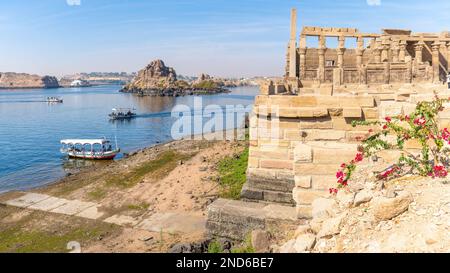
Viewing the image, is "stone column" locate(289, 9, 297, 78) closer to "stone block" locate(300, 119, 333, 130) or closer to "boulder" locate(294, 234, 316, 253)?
"stone block" locate(300, 119, 333, 130)

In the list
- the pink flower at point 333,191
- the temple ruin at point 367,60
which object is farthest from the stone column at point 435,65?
the pink flower at point 333,191

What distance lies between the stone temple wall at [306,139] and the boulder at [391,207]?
83.9 inches

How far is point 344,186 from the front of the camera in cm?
652

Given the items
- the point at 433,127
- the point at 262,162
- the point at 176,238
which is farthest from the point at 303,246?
the point at 176,238

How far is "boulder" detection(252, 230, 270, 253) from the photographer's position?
6.47 metres

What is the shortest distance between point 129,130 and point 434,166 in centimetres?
5329

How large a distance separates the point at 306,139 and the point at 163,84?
166 meters

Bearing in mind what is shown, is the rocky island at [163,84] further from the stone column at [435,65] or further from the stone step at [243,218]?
the stone step at [243,218]

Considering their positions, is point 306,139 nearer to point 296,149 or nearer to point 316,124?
point 316,124

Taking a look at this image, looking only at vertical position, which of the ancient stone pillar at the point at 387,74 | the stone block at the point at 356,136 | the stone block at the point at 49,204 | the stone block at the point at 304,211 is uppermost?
the ancient stone pillar at the point at 387,74

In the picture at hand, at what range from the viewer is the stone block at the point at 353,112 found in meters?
8.43

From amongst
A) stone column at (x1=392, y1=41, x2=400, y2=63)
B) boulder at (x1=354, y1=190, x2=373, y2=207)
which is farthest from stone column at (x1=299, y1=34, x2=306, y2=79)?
boulder at (x1=354, y1=190, x2=373, y2=207)

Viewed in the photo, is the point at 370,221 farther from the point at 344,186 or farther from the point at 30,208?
the point at 30,208

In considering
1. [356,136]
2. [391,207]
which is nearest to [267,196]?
[356,136]
